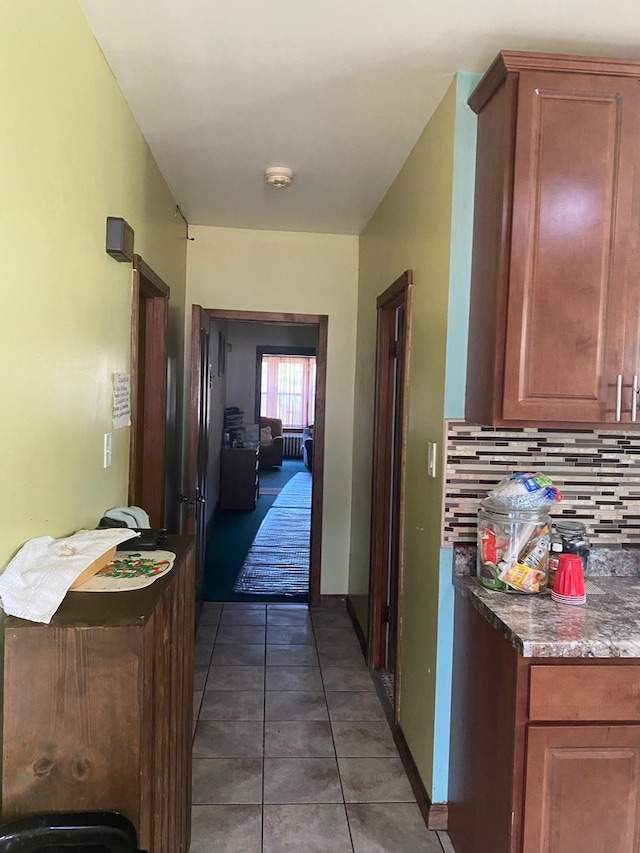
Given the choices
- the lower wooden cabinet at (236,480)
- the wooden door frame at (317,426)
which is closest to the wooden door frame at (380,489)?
the wooden door frame at (317,426)

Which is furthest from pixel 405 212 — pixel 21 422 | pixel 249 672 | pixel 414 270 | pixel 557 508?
pixel 249 672

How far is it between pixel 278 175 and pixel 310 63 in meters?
0.90

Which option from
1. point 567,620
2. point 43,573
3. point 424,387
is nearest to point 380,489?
point 424,387

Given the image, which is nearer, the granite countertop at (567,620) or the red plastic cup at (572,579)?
the granite countertop at (567,620)

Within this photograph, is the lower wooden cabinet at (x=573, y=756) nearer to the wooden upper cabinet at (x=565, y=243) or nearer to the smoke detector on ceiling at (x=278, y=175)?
the wooden upper cabinet at (x=565, y=243)

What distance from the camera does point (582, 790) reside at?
1.44m

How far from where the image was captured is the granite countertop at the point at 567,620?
1.41 meters

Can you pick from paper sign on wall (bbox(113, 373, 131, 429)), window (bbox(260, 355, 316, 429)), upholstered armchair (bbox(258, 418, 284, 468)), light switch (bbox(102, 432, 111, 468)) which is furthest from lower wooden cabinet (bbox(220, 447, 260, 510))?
light switch (bbox(102, 432, 111, 468))

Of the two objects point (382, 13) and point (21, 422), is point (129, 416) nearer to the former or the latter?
point (21, 422)

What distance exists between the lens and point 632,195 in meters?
1.68

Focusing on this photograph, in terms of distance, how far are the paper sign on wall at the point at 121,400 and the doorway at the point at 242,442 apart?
3.08 feet

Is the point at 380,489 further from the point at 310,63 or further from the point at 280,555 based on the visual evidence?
the point at 280,555

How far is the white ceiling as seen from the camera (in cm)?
159

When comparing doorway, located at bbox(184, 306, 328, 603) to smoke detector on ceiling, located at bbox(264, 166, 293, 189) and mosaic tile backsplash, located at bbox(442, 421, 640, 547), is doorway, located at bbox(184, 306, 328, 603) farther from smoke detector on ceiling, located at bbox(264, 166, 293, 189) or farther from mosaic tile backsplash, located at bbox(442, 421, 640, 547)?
mosaic tile backsplash, located at bbox(442, 421, 640, 547)
